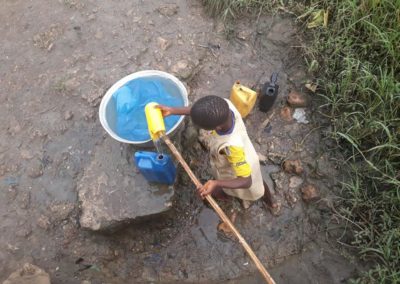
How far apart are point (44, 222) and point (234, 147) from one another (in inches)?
58.3

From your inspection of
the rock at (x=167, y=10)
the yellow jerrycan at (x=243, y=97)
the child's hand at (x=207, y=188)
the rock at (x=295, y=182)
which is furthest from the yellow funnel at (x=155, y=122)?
the rock at (x=167, y=10)

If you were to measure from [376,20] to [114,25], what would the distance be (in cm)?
214

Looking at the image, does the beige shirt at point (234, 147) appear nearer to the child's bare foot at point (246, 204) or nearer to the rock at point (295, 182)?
the child's bare foot at point (246, 204)

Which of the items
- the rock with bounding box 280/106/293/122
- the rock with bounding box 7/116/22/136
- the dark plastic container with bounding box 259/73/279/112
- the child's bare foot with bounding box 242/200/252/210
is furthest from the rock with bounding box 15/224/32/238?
the rock with bounding box 280/106/293/122

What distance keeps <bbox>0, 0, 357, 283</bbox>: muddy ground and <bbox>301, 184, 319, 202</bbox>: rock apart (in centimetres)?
5

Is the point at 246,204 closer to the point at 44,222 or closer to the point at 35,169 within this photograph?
the point at 44,222

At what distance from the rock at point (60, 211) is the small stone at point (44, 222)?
40 millimetres

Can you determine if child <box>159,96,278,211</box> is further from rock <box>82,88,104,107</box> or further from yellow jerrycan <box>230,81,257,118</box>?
rock <box>82,88,104,107</box>

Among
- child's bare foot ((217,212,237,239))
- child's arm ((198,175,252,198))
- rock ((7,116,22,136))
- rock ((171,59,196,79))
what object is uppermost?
child's arm ((198,175,252,198))

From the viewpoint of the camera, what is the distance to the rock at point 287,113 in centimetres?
300

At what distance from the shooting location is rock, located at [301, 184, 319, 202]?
2668 millimetres

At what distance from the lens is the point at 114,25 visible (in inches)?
132

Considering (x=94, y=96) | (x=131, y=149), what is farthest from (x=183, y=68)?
(x=131, y=149)

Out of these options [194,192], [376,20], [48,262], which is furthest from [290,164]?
[48,262]
